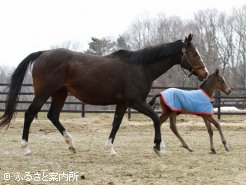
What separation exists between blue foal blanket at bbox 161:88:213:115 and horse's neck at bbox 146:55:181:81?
1009 mm

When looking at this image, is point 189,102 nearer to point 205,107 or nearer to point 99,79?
point 205,107

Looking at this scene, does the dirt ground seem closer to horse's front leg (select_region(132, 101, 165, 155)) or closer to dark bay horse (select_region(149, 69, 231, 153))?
horse's front leg (select_region(132, 101, 165, 155))

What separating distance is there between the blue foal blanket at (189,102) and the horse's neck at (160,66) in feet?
3.31

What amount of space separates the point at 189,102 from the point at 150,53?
1.48m

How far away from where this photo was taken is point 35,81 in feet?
21.8

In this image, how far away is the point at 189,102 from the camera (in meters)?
7.72

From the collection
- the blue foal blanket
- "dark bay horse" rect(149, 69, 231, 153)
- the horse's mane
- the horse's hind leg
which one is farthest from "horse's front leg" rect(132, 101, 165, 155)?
the horse's hind leg

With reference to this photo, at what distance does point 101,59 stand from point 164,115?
2.07 m

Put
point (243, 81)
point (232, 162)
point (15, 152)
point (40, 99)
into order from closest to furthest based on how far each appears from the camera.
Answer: point (232, 162)
point (40, 99)
point (15, 152)
point (243, 81)

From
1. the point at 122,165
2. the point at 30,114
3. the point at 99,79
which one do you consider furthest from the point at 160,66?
the point at 30,114

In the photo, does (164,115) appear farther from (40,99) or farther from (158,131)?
(40,99)

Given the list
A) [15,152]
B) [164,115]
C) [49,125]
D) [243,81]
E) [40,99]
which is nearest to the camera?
[40,99]

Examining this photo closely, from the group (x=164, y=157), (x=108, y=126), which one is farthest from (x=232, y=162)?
(x=108, y=126)

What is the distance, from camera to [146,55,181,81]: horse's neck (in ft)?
22.3
